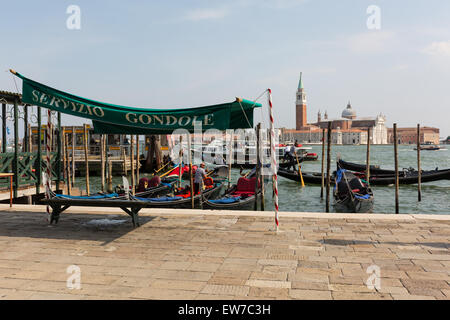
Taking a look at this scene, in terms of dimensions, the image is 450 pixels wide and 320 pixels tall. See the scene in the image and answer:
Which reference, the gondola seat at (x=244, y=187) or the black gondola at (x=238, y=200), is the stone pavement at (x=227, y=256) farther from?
the gondola seat at (x=244, y=187)

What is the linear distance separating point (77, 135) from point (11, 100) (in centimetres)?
3054

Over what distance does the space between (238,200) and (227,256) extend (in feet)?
24.9

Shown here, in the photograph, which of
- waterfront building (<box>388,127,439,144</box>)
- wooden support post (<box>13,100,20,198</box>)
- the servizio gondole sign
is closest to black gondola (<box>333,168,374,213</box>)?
the servizio gondole sign

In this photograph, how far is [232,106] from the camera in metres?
6.62

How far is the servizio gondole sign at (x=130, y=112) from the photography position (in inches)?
255

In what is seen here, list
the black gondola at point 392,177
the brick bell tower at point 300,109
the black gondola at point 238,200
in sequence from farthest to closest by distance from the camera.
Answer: the brick bell tower at point 300,109 → the black gondola at point 392,177 → the black gondola at point 238,200

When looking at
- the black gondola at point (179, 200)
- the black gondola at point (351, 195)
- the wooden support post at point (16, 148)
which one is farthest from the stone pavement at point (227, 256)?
the black gondola at point (351, 195)

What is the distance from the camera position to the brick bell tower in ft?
556

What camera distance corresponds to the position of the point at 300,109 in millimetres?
171250

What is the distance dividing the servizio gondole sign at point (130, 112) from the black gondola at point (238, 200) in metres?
5.10

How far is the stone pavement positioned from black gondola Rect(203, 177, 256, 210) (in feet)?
14.0

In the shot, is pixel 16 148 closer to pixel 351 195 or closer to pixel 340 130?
pixel 351 195
